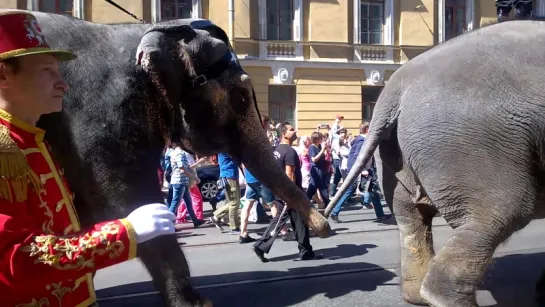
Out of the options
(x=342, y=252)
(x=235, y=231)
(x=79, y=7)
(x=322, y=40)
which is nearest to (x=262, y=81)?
(x=322, y=40)

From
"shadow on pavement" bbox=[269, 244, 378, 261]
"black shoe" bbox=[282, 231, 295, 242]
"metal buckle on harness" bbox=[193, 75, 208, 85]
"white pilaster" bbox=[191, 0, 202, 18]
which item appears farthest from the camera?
"white pilaster" bbox=[191, 0, 202, 18]

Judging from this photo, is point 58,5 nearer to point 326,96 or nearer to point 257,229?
point 326,96

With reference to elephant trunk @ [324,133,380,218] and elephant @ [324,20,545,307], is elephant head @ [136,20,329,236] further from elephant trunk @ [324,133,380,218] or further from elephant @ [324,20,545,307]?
elephant @ [324,20,545,307]

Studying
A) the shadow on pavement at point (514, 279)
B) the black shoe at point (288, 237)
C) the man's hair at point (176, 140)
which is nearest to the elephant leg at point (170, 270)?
the man's hair at point (176, 140)

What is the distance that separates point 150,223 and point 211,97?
220 cm

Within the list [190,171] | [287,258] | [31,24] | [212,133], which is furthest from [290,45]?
[31,24]

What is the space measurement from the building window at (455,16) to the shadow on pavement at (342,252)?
18292 mm

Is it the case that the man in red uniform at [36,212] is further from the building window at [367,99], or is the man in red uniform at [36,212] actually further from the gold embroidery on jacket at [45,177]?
the building window at [367,99]

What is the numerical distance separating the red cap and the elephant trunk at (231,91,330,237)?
222 centimetres

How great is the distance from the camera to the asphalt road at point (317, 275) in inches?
199

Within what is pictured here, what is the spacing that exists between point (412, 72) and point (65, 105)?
220 cm

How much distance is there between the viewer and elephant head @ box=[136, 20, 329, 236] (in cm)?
377

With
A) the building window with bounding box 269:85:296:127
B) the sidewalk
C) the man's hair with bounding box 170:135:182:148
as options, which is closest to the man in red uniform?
the man's hair with bounding box 170:135:182:148

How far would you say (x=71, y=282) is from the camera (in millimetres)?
2162
